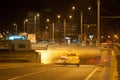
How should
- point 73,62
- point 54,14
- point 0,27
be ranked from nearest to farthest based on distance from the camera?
1. point 73,62
2. point 54,14
3. point 0,27

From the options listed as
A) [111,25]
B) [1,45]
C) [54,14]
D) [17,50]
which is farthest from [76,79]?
[54,14]

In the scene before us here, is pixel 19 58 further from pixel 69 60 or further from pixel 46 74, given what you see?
pixel 46 74

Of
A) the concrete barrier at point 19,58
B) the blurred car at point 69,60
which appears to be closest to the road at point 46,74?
the blurred car at point 69,60

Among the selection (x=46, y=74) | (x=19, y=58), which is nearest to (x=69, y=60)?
(x=46, y=74)

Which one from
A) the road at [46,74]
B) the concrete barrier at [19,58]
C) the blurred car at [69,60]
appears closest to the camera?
the road at [46,74]

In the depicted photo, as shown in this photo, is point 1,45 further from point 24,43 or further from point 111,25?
point 111,25

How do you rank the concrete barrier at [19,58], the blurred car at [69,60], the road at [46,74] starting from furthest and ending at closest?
1. the concrete barrier at [19,58]
2. the blurred car at [69,60]
3. the road at [46,74]

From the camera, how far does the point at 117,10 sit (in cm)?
10600

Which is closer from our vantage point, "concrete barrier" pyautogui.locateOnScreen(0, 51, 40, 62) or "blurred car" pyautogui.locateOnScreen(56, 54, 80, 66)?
"blurred car" pyautogui.locateOnScreen(56, 54, 80, 66)

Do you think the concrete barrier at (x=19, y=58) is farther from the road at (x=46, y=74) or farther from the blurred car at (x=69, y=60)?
the road at (x=46, y=74)

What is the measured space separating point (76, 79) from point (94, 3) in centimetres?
8387

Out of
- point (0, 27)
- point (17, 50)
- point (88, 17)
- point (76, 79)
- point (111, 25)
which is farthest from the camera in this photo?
point (0, 27)

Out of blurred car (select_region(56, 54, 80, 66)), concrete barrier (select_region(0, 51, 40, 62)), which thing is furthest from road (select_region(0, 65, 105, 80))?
concrete barrier (select_region(0, 51, 40, 62))

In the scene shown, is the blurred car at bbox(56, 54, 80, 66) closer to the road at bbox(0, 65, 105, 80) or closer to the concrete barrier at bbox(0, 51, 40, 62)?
the road at bbox(0, 65, 105, 80)
